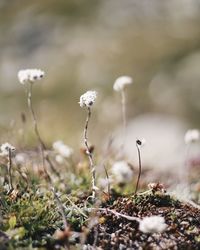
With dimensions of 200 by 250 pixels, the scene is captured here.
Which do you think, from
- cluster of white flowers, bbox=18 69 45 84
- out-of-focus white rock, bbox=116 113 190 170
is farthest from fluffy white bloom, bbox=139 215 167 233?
out-of-focus white rock, bbox=116 113 190 170

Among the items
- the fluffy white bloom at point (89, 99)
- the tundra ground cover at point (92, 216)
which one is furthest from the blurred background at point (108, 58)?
the fluffy white bloom at point (89, 99)

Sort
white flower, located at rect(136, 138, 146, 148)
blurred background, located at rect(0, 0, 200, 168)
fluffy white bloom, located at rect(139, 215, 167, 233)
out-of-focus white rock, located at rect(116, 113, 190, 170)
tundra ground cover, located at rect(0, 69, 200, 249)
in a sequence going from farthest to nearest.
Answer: blurred background, located at rect(0, 0, 200, 168) < out-of-focus white rock, located at rect(116, 113, 190, 170) < white flower, located at rect(136, 138, 146, 148) < tundra ground cover, located at rect(0, 69, 200, 249) < fluffy white bloom, located at rect(139, 215, 167, 233)

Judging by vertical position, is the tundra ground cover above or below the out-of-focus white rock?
below

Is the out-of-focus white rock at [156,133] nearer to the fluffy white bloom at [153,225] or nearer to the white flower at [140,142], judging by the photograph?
the white flower at [140,142]

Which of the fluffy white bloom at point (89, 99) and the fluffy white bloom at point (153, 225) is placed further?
the fluffy white bloom at point (89, 99)

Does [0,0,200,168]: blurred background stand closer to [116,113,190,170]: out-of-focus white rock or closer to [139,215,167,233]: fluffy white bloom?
[116,113,190,170]: out-of-focus white rock

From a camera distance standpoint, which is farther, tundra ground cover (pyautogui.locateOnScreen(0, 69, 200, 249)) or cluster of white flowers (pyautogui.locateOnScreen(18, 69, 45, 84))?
cluster of white flowers (pyautogui.locateOnScreen(18, 69, 45, 84))

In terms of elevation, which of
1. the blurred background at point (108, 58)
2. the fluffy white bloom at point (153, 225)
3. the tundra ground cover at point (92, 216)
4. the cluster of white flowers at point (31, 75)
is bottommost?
the fluffy white bloom at point (153, 225)

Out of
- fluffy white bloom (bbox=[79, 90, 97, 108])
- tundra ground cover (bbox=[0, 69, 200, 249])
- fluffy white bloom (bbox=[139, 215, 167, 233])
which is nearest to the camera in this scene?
fluffy white bloom (bbox=[139, 215, 167, 233])

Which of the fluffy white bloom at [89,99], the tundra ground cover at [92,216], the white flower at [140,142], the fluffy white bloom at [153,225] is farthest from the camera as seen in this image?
the fluffy white bloom at [89,99]

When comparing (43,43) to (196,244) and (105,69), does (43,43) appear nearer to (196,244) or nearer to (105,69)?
(105,69)
